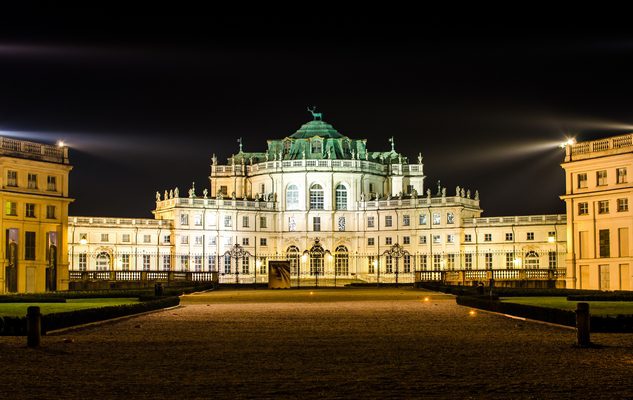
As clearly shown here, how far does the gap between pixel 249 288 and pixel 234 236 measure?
110 ft

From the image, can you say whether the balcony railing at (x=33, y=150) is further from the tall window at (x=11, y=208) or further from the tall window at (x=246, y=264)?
the tall window at (x=246, y=264)

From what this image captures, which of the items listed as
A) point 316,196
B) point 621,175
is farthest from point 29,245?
point 316,196

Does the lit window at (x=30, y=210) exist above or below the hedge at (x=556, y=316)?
above

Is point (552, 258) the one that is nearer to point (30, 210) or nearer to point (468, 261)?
point (468, 261)

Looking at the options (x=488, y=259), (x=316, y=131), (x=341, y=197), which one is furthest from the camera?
(x=316, y=131)

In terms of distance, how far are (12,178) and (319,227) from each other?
61.0 m

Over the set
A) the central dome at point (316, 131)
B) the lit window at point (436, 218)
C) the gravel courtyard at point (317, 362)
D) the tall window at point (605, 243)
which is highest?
the central dome at point (316, 131)

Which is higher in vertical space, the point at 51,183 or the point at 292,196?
the point at 292,196

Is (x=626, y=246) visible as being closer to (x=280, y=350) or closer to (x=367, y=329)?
(x=367, y=329)

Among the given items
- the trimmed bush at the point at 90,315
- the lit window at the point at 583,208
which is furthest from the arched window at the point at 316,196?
the trimmed bush at the point at 90,315

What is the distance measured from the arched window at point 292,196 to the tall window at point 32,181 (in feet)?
190

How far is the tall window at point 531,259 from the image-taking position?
110125 mm

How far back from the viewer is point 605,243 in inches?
2734

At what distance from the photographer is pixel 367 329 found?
1184 inches
